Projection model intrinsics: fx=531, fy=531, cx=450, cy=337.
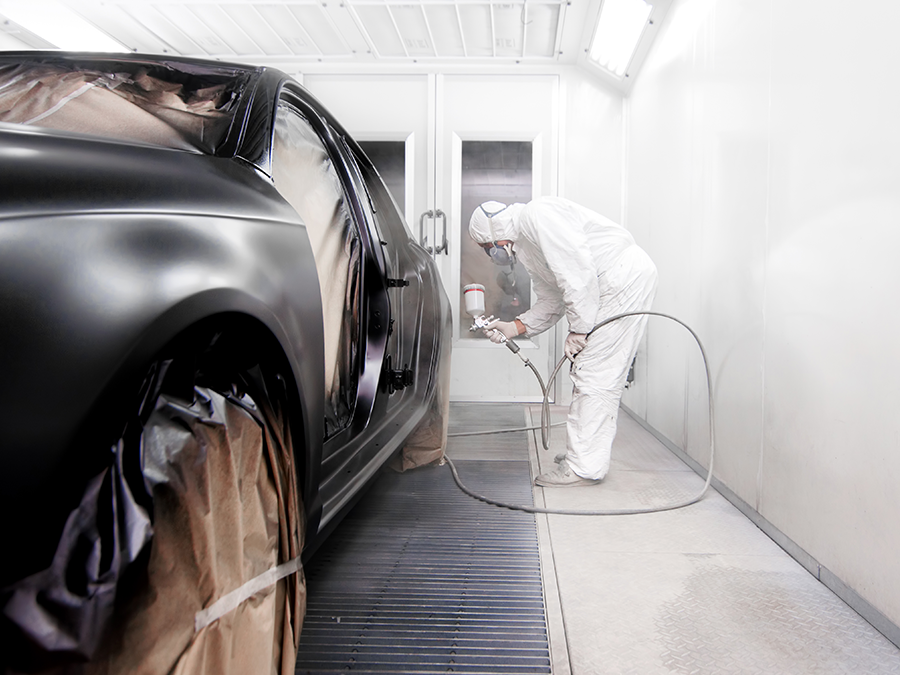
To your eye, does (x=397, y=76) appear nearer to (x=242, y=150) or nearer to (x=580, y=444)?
(x=580, y=444)

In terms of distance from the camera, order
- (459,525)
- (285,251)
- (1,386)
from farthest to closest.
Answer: (459,525) < (285,251) < (1,386)

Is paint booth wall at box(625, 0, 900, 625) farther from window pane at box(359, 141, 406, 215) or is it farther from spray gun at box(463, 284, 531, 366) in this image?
window pane at box(359, 141, 406, 215)

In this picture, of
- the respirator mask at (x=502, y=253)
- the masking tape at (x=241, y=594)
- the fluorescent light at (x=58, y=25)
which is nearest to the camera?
the masking tape at (x=241, y=594)

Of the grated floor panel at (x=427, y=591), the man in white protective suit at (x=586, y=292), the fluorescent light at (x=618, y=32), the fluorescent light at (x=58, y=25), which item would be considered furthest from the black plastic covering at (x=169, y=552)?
the fluorescent light at (x=58, y=25)

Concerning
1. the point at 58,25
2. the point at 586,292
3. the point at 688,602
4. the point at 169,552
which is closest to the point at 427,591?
the point at 688,602

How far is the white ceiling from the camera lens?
380 centimetres

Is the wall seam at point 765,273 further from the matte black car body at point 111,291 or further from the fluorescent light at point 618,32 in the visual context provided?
the fluorescent light at point 618,32

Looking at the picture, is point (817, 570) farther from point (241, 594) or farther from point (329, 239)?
point (329, 239)

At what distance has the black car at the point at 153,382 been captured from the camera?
55 centimetres

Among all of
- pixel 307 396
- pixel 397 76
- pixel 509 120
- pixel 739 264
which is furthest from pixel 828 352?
pixel 397 76

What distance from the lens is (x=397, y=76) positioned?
15.5 feet

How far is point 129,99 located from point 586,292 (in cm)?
178

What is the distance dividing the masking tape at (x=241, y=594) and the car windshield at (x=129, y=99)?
83cm

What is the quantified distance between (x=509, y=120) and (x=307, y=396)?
432 centimetres
